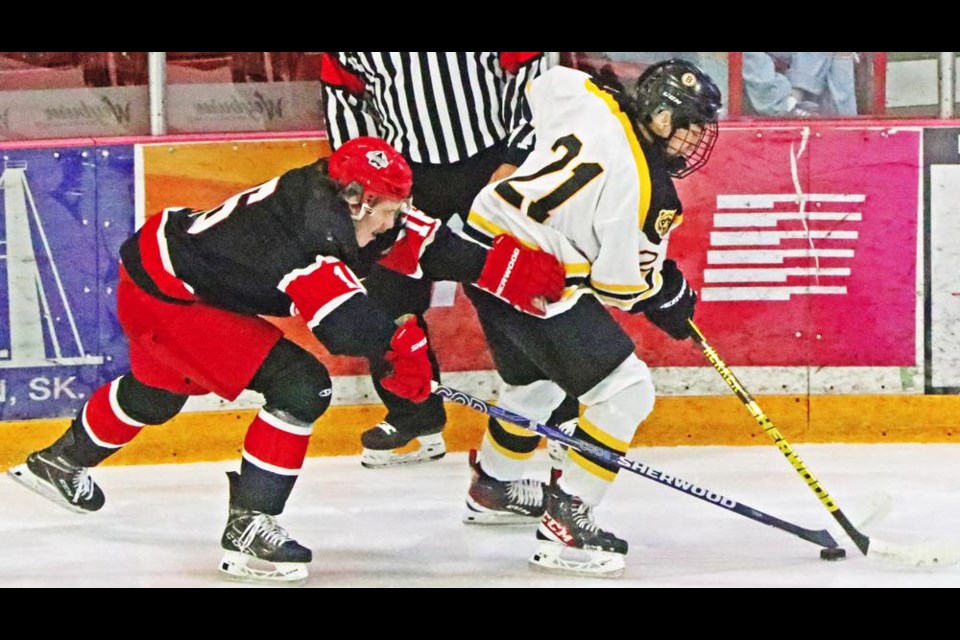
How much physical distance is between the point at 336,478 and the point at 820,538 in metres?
1.30

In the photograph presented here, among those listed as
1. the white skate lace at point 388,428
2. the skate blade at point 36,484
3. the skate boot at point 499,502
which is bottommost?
the skate boot at point 499,502

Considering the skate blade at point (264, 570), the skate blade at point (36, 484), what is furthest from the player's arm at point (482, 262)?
the skate blade at point (36, 484)

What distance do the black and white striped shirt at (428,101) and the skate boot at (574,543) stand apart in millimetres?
1193

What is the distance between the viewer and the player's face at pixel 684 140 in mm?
3113

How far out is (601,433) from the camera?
3.08m

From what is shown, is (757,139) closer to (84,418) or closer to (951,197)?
(951,197)

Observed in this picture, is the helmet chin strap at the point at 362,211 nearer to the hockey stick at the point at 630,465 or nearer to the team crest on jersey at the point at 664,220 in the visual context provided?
the hockey stick at the point at 630,465

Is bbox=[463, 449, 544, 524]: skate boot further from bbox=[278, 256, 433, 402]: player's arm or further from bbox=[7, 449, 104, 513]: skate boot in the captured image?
bbox=[7, 449, 104, 513]: skate boot

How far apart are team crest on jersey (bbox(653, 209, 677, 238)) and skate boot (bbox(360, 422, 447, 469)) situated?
3.84 feet

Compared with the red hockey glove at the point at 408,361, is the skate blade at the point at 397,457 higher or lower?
lower

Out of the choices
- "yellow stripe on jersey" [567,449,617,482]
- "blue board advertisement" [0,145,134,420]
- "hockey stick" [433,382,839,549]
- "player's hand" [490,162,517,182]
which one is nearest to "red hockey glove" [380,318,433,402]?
"hockey stick" [433,382,839,549]

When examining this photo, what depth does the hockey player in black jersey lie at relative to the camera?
2.84m

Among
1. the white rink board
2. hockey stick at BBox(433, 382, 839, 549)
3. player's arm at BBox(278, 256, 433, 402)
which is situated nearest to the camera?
player's arm at BBox(278, 256, 433, 402)

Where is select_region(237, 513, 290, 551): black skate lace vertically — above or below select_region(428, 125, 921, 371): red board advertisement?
below
